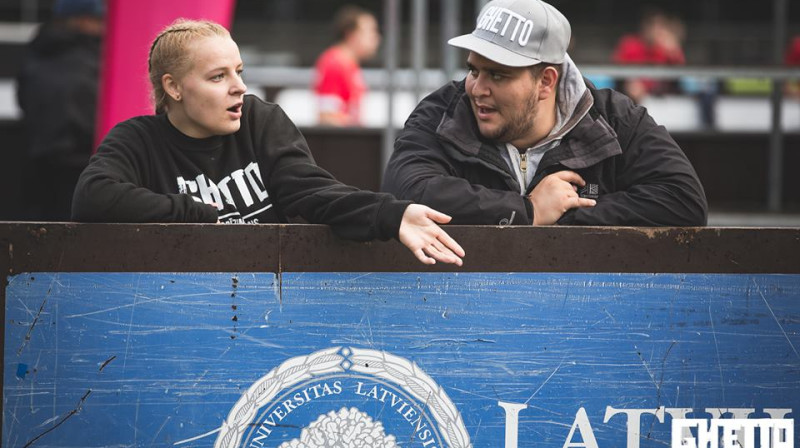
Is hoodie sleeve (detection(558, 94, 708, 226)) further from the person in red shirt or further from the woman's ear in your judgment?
the person in red shirt

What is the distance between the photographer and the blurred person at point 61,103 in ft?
20.2

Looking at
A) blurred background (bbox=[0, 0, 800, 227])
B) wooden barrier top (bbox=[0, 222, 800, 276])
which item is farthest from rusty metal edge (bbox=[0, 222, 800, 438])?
blurred background (bbox=[0, 0, 800, 227])

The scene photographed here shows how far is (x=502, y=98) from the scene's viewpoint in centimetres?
324

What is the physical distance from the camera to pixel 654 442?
2.72 metres

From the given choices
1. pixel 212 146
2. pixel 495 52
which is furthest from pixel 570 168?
pixel 212 146

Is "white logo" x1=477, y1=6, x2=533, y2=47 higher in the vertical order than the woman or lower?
higher

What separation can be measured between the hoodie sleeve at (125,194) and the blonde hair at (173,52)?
18cm

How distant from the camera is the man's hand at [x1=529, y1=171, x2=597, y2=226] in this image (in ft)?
10.1

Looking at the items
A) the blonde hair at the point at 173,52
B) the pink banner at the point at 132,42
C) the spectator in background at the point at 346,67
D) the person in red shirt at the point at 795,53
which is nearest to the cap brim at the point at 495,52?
the blonde hair at the point at 173,52

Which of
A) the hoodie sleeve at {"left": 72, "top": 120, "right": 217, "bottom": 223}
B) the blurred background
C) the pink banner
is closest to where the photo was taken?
the hoodie sleeve at {"left": 72, "top": 120, "right": 217, "bottom": 223}

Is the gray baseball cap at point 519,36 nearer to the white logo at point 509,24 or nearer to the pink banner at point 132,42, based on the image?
the white logo at point 509,24

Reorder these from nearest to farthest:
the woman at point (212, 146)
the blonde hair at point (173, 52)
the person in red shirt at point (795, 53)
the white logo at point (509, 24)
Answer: the woman at point (212, 146) < the blonde hair at point (173, 52) < the white logo at point (509, 24) < the person in red shirt at point (795, 53)

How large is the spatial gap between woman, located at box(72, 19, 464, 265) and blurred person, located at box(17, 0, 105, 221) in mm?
3144

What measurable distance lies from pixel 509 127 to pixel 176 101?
0.92 meters
